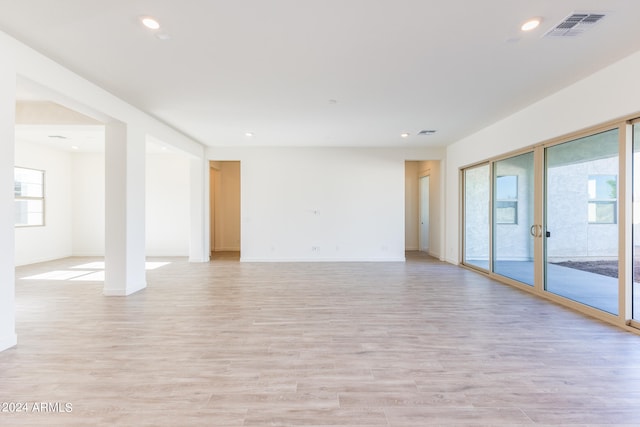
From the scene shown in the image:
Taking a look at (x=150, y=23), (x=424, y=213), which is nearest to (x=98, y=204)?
(x=150, y=23)

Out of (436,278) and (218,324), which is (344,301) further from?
(436,278)

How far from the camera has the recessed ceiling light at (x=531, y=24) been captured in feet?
8.27

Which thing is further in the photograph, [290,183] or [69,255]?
[69,255]

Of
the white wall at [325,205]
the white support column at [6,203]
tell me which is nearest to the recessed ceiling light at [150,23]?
the white support column at [6,203]

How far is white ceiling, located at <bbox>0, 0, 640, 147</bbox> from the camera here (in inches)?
94.2

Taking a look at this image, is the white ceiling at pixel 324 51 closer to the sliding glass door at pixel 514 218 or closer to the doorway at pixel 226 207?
the sliding glass door at pixel 514 218

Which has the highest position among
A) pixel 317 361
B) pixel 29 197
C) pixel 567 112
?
pixel 567 112

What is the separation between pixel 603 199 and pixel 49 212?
1142 centimetres

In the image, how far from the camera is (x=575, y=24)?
2574 millimetres

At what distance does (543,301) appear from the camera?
169 inches

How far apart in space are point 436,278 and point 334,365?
12.7ft

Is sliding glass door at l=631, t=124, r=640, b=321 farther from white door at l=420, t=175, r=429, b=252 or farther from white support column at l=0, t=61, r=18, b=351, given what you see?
white support column at l=0, t=61, r=18, b=351

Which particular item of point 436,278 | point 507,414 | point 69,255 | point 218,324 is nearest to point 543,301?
point 436,278

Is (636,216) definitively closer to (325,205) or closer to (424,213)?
(325,205)
